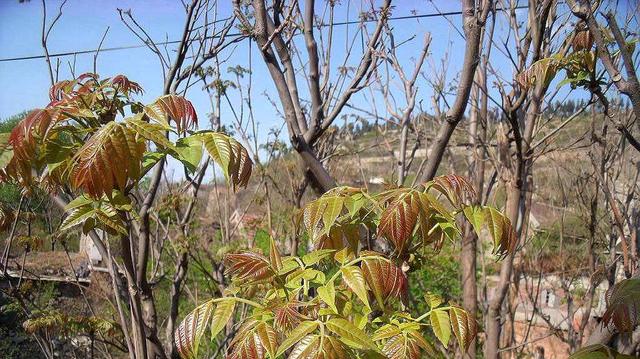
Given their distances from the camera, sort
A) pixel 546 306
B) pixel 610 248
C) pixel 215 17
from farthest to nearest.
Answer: pixel 546 306, pixel 610 248, pixel 215 17

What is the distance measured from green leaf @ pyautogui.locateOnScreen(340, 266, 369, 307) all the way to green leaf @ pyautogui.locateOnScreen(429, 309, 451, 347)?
0.73 feet

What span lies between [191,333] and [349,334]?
32 cm

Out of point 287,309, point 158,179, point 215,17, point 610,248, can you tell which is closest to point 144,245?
point 158,179

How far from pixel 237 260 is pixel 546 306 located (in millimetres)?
5560

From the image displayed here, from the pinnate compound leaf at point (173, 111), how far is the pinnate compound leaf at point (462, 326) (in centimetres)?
78

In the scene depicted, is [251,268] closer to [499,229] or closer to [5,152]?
[499,229]

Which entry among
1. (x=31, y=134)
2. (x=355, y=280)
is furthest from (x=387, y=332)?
(x=31, y=134)

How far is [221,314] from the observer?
1.04 meters

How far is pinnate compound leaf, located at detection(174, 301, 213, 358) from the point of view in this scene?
102 centimetres

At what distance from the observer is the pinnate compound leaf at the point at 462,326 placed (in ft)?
3.77

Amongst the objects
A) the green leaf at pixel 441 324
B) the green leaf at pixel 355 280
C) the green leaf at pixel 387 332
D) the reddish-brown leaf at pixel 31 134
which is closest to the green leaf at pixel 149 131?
the reddish-brown leaf at pixel 31 134

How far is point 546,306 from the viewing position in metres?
5.80

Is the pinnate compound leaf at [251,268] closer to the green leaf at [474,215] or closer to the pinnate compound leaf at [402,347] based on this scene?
the pinnate compound leaf at [402,347]

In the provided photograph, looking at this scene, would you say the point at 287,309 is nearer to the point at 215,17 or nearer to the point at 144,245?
the point at 144,245
